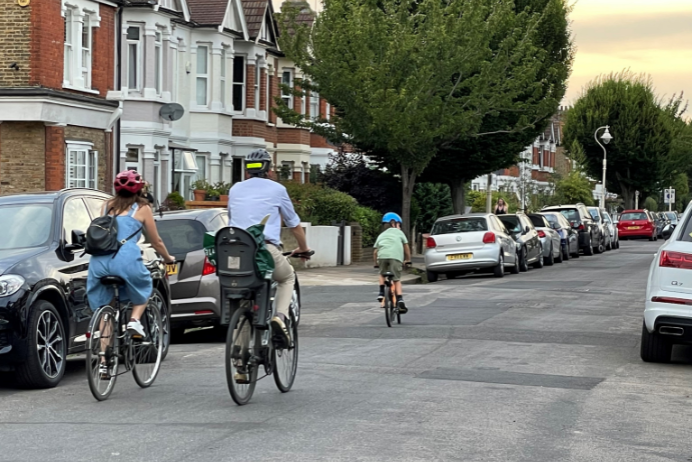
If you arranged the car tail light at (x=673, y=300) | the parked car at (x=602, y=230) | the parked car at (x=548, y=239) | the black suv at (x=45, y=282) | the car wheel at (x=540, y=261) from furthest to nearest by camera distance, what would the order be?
the parked car at (x=602, y=230), the parked car at (x=548, y=239), the car wheel at (x=540, y=261), the car tail light at (x=673, y=300), the black suv at (x=45, y=282)

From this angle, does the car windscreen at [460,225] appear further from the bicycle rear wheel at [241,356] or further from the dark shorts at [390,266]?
the bicycle rear wheel at [241,356]

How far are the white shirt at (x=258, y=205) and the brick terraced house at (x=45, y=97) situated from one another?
66.8 ft

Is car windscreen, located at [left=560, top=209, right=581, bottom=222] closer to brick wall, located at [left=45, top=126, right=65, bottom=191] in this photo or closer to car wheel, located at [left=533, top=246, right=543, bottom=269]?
car wheel, located at [left=533, top=246, right=543, bottom=269]

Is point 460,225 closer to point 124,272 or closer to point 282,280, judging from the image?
point 282,280

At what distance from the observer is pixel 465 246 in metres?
28.4

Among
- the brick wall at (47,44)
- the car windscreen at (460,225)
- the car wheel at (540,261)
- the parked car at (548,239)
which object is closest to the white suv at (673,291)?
the car windscreen at (460,225)

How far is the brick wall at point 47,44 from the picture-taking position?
94.7 feet

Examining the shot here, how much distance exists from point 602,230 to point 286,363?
38.4 meters

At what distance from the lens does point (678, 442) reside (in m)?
8.20

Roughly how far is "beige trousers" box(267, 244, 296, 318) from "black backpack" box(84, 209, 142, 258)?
1.26 m

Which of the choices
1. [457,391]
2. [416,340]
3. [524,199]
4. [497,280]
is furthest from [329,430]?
[524,199]

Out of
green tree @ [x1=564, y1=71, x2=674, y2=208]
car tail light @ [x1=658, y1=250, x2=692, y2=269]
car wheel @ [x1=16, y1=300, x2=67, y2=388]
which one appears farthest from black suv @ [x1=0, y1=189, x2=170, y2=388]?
green tree @ [x1=564, y1=71, x2=674, y2=208]

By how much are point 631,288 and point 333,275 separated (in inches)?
295

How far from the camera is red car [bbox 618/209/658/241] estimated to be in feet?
213
